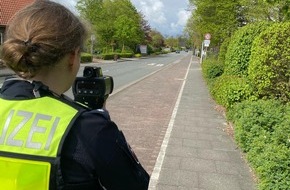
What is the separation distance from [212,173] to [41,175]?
160 inches

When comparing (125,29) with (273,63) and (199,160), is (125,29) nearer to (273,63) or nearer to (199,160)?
(273,63)

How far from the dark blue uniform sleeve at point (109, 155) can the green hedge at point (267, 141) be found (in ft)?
9.63

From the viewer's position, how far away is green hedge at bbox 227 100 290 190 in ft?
13.0

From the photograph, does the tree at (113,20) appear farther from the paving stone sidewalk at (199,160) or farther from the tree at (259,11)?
the paving stone sidewalk at (199,160)

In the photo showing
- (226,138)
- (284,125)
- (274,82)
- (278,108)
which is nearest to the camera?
(284,125)

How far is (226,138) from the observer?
7.02 metres

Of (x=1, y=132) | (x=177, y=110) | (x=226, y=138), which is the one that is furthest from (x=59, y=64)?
(x=177, y=110)

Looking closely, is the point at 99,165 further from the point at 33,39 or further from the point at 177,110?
the point at 177,110

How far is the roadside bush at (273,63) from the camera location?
23.4 ft

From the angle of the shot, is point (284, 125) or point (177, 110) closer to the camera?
point (284, 125)

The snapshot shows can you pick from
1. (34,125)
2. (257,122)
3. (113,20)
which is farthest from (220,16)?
(113,20)

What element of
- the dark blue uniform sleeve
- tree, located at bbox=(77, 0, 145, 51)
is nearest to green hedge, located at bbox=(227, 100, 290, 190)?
the dark blue uniform sleeve

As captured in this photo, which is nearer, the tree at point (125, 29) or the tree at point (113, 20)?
the tree at point (113, 20)

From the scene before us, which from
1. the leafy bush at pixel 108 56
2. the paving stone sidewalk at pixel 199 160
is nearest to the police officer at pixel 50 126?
the paving stone sidewalk at pixel 199 160
